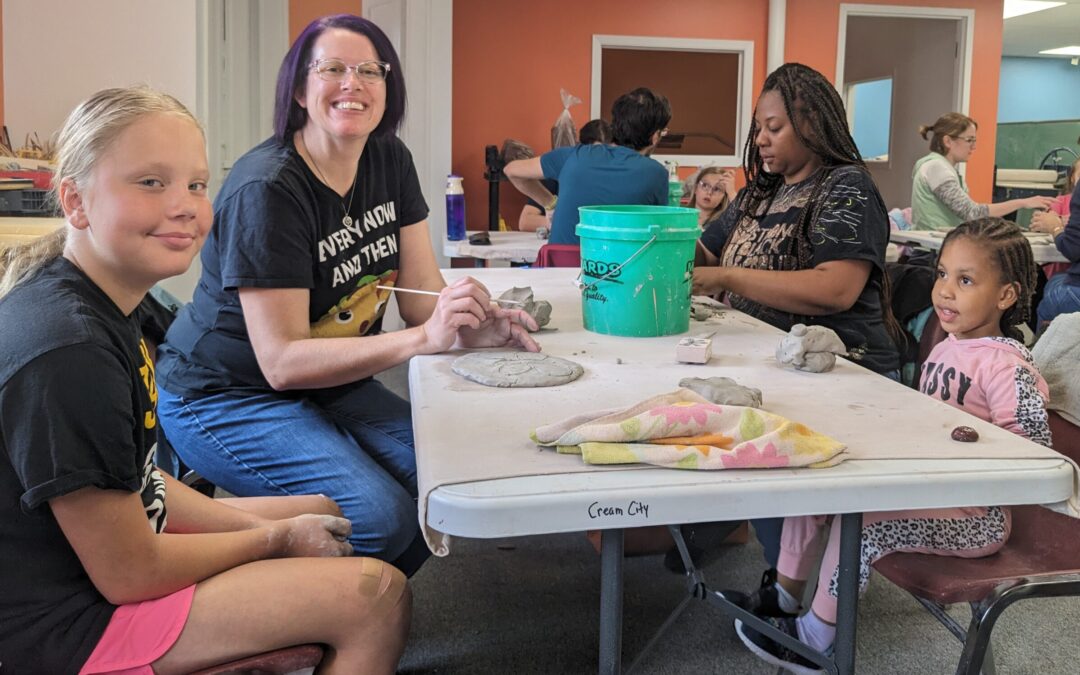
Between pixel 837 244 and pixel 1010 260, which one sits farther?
pixel 837 244

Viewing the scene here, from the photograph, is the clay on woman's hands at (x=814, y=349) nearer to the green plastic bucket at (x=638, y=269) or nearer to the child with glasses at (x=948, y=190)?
the green plastic bucket at (x=638, y=269)

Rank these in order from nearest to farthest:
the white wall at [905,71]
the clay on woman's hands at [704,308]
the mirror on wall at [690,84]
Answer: the clay on woman's hands at [704,308]
the mirror on wall at [690,84]
the white wall at [905,71]

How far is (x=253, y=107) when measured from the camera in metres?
6.65

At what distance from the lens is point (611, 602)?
1.22 metres

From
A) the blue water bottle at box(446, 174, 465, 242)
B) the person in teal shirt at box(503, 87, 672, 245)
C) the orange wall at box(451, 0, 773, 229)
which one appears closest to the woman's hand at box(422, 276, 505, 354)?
the person in teal shirt at box(503, 87, 672, 245)

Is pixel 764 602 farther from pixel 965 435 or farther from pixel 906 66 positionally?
pixel 906 66

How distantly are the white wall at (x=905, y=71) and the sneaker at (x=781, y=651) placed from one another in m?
6.87

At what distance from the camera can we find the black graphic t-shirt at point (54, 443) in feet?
3.20

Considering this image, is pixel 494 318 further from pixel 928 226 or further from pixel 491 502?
pixel 928 226

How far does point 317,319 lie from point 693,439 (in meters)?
0.92

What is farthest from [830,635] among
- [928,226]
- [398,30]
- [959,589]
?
[398,30]

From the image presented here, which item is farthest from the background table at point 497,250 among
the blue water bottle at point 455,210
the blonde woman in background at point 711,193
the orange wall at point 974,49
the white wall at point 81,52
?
the orange wall at point 974,49

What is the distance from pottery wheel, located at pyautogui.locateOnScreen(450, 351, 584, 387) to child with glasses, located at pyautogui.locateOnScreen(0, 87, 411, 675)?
1.13 feet

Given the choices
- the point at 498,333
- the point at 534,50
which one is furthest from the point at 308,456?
the point at 534,50
